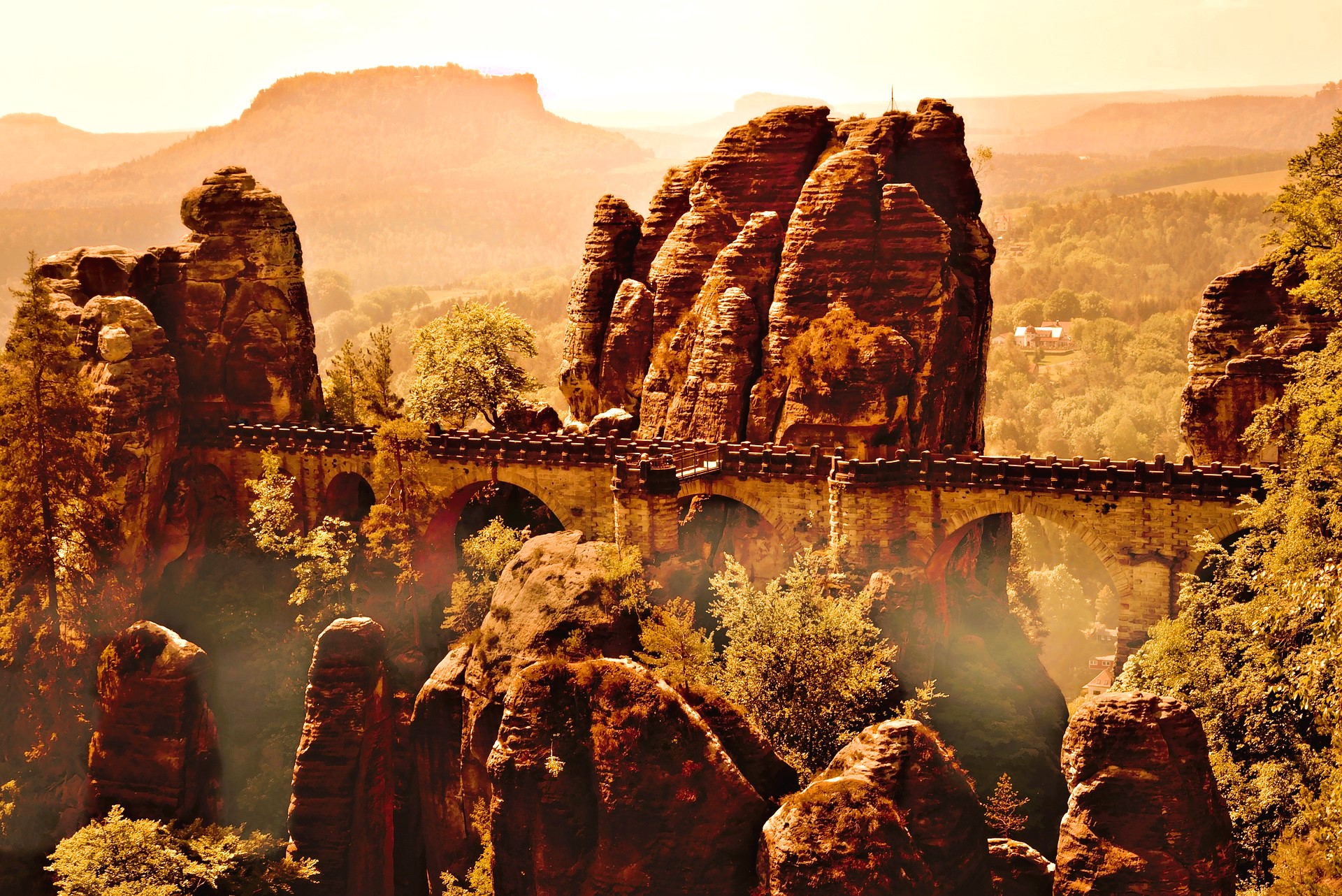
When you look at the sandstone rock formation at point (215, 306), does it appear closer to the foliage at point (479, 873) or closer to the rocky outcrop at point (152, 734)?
the rocky outcrop at point (152, 734)

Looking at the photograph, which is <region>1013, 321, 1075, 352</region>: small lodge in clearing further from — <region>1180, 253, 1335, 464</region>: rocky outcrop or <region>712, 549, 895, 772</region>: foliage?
<region>712, 549, 895, 772</region>: foliage

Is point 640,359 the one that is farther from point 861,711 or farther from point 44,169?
point 44,169

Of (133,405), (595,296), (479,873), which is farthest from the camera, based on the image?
(595,296)

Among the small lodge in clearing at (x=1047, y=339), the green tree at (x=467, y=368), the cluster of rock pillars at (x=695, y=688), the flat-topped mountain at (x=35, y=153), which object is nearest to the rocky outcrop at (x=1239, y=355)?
the cluster of rock pillars at (x=695, y=688)

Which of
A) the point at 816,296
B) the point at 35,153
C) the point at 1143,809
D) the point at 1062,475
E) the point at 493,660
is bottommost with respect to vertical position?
the point at 1143,809

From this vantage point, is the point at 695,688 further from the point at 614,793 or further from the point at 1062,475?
the point at 1062,475

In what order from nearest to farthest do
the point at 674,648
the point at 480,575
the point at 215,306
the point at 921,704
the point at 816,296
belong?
1. the point at 674,648
2. the point at 921,704
3. the point at 480,575
4. the point at 816,296
5. the point at 215,306

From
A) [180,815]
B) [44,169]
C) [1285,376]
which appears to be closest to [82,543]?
[180,815]

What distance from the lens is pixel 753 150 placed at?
50.3m

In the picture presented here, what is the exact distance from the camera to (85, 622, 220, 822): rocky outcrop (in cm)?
3562

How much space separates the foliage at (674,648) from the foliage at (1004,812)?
28.0 ft

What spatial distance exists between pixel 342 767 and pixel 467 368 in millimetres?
23328

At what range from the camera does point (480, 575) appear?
4341 centimetres

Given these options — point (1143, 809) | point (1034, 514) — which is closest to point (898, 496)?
point (1034, 514)
